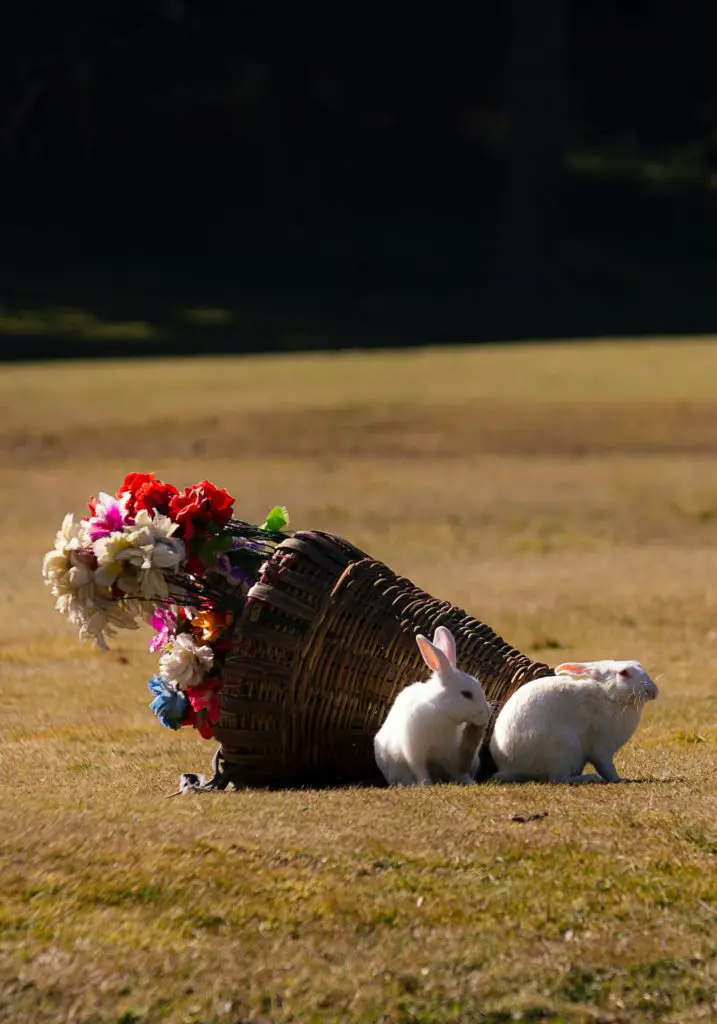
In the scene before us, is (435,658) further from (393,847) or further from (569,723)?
(393,847)

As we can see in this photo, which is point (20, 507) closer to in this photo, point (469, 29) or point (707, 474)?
point (707, 474)

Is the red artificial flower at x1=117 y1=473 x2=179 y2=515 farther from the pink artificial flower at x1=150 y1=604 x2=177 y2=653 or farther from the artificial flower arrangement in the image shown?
the pink artificial flower at x1=150 y1=604 x2=177 y2=653

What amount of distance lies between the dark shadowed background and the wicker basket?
2820 cm

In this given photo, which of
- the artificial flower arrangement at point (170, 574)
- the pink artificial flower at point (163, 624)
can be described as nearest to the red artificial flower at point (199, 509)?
the artificial flower arrangement at point (170, 574)

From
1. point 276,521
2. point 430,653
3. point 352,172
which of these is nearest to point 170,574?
point 276,521

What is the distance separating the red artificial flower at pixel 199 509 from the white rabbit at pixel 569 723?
1210 millimetres

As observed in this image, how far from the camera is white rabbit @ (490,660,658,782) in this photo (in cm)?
631

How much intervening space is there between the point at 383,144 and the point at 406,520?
33.8 m

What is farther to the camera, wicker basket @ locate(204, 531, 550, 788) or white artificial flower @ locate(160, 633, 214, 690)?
white artificial flower @ locate(160, 633, 214, 690)

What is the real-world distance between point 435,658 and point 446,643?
145mm

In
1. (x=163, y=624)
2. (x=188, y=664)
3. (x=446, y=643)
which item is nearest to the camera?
(x=446, y=643)

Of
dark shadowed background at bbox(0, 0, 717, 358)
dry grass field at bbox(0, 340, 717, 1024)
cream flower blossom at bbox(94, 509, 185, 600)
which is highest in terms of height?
dark shadowed background at bbox(0, 0, 717, 358)

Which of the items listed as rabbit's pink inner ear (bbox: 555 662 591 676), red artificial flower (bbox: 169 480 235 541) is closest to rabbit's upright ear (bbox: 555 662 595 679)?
rabbit's pink inner ear (bbox: 555 662 591 676)

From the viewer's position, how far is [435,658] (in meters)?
6.17
